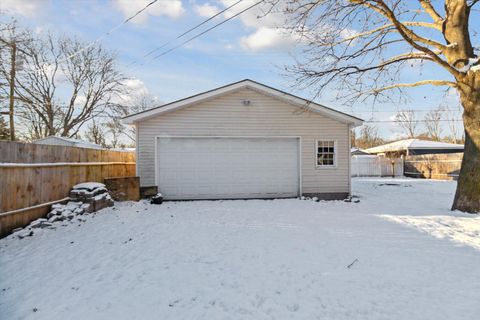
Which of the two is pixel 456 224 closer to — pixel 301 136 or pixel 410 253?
pixel 410 253

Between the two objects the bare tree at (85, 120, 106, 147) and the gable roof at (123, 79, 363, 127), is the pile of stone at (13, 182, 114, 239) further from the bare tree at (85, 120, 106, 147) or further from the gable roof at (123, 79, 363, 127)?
the bare tree at (85, 120, 106, 147)

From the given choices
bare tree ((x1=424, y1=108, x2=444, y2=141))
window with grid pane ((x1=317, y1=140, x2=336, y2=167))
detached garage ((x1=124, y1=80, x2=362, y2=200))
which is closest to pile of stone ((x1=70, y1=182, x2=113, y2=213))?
detached garage ((x1=124, y1=80, x2=362, y2=200))

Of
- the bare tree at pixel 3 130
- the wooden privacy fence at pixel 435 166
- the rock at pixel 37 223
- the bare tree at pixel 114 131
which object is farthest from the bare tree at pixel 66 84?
→ the wooden privacy fence at pixel 435 166

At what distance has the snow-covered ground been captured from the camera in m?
2.80

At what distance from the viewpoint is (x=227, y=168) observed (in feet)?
32.7

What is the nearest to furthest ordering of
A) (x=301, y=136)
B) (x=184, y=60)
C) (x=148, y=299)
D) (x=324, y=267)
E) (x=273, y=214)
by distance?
1. (x=148, y=299)
2. (x=324, y=267)
3. (x=273, y=214)
4. (x=301, y=136)
5. (x=184, y=60)

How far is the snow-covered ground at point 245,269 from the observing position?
2.80 metres

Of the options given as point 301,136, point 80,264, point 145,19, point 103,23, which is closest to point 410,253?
point 80,264

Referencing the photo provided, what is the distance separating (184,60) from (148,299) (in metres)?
10.7

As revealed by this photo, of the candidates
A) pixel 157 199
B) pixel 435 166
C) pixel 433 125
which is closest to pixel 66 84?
pixel 157 199

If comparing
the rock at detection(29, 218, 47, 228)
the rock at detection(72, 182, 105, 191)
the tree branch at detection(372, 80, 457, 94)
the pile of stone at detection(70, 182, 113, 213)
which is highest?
the tree branch at detection(372, 80, 457, 94)

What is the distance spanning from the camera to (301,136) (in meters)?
10.2

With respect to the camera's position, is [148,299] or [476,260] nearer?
[148,299]

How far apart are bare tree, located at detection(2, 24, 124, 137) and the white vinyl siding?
18.1 metres
